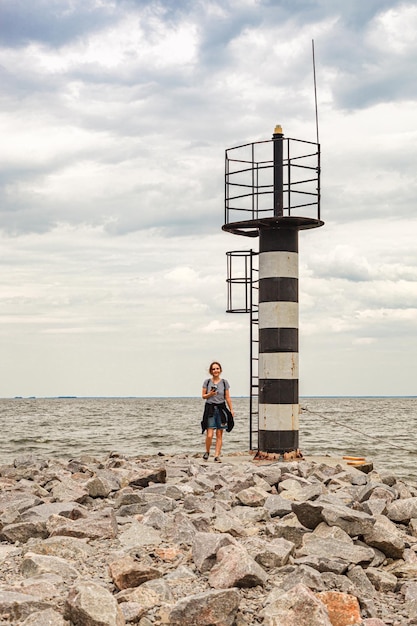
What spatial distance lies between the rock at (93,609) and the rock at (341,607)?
4.44ft

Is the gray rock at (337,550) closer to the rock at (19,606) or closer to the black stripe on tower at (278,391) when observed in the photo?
the rock at (19,606)

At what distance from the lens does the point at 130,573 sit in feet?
17.9

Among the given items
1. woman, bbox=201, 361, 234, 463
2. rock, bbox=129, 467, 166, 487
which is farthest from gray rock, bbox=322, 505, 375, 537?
woman, bbox=201, 361, 234, 463

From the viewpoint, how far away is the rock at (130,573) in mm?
5438

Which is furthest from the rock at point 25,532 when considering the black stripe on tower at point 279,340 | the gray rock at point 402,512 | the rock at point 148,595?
the black stripe on tower at point 279,340

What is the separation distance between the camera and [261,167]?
13.6 m

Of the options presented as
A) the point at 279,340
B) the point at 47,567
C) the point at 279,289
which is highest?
the point at 279,289

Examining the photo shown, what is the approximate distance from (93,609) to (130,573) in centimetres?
75

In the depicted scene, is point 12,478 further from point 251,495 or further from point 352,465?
point 352,465

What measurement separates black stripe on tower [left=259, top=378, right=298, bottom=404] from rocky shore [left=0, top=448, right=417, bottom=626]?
13.4ft

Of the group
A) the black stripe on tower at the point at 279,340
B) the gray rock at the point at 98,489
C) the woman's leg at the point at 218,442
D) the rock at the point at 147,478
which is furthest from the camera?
the black stripe on tower at the point at 279,340

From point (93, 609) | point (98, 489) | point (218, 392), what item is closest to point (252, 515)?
point (98, 489)

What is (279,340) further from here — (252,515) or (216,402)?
(252,515)

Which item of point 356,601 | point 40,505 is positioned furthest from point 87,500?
point 356,601
